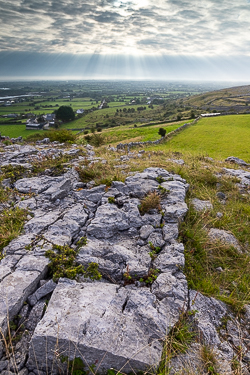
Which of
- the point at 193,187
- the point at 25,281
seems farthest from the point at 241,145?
the point at 25,281

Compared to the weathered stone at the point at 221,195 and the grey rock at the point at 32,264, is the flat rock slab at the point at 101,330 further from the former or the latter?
the weathered stone at the point at 221,195

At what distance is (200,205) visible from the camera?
255 inches

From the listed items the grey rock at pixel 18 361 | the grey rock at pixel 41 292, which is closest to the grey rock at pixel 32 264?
the grey rock at pixel 41 292

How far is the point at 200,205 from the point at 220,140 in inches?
852

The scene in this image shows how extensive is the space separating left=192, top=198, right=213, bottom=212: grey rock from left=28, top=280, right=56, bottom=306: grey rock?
14.8ft

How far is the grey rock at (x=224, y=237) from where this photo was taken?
509 centimetres

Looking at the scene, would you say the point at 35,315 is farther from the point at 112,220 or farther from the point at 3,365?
the point at 112,220

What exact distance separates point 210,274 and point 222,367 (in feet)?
5.71

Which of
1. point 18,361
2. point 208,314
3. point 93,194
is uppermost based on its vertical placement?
point 93,194

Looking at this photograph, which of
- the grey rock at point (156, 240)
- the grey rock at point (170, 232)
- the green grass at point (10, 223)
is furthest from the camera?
the grey rock at point (170, 232)

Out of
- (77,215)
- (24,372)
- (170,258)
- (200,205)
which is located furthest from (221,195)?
(24,372)

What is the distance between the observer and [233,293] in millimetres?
4008

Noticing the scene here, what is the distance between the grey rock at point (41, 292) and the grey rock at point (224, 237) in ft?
12.8

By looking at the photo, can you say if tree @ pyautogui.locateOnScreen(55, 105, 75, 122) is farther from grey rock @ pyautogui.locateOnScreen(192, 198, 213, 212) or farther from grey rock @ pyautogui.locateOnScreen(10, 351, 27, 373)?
grey rock @ pyautogui.locateOnScreen(10, 351, 27, 373)
